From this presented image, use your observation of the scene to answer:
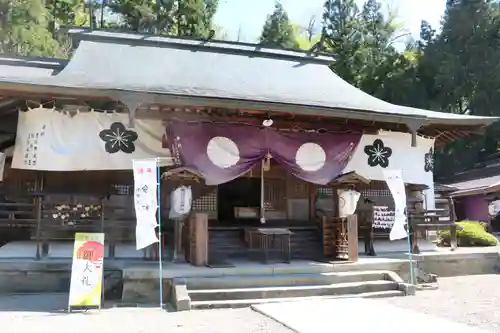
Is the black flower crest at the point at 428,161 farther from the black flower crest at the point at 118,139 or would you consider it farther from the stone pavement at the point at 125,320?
the black flower crest at the point at 118,139

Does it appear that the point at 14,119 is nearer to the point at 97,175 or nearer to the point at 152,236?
the point at 97,175

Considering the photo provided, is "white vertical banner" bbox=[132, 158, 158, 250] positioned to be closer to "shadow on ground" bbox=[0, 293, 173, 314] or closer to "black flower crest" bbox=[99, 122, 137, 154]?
"shadow on ground" bbox=[0, 293, 173, 314]

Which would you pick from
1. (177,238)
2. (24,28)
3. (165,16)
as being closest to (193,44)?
(177,238)

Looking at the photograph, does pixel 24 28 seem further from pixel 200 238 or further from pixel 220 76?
pixel 200 238

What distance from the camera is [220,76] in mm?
11586

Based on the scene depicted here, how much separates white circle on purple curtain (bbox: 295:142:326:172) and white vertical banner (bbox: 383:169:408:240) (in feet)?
5.07

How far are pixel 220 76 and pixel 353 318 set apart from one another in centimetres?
724

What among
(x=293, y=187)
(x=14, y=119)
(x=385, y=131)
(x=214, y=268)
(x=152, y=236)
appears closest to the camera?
(x=152, y=236)

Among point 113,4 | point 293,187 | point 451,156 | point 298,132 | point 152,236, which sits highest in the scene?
point 113,4

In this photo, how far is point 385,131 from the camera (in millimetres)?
10711

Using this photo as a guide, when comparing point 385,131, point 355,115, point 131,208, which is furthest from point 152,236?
point 385,131

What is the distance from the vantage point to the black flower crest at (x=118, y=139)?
8.91 metres

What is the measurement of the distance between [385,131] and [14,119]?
823 centimetres

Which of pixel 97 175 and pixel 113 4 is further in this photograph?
pixel 113 4
